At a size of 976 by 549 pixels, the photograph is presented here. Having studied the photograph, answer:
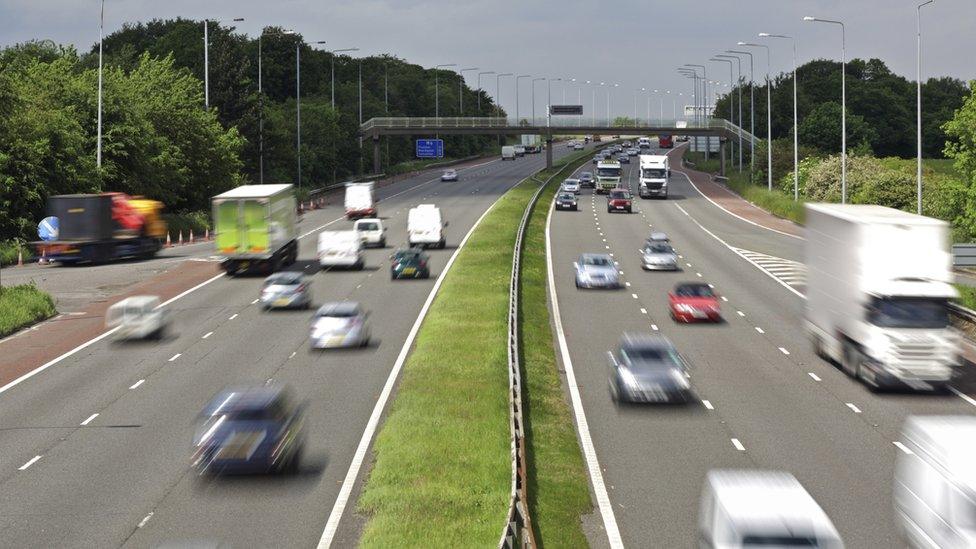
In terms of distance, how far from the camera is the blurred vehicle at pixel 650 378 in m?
32.9

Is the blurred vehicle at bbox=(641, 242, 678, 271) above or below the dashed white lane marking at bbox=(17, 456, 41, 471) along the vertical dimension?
above

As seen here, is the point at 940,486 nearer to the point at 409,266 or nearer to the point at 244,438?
the point at 244,438

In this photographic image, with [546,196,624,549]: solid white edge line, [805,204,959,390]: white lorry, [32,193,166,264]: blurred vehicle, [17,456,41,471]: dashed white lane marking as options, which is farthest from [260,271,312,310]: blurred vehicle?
[805,204,959,390]: white lorry

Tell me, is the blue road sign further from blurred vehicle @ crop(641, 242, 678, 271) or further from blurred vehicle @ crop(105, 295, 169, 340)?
blurred vehicle @ crop(105, 295, 169, 340)

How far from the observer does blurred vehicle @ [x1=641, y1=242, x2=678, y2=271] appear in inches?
2454

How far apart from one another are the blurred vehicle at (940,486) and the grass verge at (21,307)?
34992 millimetres

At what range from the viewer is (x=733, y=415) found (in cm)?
3197

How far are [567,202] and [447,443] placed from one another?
237 feet

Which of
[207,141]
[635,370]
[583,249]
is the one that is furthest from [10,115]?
[635,370]

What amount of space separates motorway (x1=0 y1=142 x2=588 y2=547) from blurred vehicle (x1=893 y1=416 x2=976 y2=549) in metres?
9.66

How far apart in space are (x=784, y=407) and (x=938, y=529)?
48.4ft

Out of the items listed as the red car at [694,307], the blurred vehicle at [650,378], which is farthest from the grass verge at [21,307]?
the red car at [694,307]

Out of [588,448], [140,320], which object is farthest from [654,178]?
[588,448]

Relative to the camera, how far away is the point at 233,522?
75.5ft
